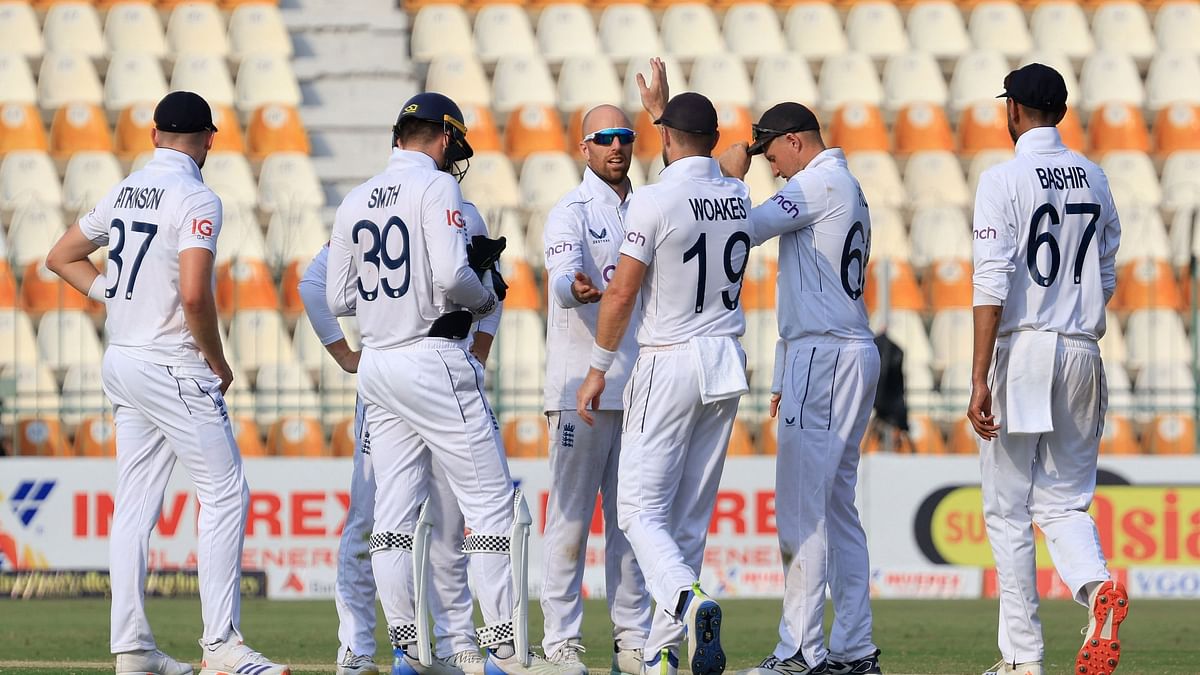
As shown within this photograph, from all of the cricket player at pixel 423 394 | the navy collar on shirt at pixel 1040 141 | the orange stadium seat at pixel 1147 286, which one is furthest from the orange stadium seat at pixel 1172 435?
the cricket player at pixel 423 394

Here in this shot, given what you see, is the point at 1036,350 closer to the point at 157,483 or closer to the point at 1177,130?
the point at 157,483

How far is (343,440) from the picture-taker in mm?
14812

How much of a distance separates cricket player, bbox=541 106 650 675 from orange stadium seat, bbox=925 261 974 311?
356 inches

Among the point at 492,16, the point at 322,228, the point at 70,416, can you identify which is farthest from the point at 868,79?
the point at 70,416

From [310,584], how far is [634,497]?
733 centimetres

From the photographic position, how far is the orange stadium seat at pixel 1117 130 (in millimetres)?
19000

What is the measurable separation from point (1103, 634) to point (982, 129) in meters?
12.9

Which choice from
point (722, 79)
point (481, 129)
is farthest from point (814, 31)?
point (481, 129)

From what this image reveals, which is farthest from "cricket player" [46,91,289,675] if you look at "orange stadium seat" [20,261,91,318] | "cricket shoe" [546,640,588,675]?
"orange stadium seat" [20,261,91,318]

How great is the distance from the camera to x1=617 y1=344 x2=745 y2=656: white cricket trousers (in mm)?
7316

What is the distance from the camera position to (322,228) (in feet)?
55.7

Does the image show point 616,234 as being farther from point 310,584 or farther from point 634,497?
point 310,584

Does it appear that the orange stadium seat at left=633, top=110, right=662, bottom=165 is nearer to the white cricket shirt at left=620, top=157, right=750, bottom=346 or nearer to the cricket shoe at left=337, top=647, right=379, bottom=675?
the white cricket shirt at left=620, top=157, right=750, bottom=346

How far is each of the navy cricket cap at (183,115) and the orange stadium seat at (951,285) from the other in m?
10.3
